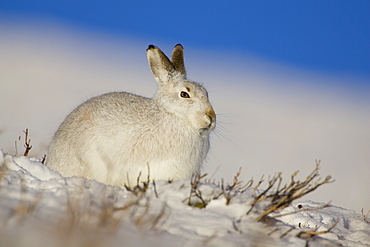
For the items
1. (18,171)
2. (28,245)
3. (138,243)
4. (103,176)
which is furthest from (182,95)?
(28,245)

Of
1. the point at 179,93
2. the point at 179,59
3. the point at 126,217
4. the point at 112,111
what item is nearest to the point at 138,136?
the point at 112,111

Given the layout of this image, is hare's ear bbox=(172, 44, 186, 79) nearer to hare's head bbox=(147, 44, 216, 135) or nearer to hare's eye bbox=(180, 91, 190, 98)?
hare's head bbox=(147, 44, 216, 135)

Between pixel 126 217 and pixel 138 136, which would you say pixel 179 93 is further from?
pixel 126 217

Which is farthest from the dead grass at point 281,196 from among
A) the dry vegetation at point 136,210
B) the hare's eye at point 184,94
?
the hare's eye at point 184,94

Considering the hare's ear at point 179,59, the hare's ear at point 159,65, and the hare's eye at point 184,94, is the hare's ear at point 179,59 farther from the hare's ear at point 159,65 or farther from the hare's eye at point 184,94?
the hare's eye at point 184,94

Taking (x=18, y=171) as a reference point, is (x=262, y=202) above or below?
above

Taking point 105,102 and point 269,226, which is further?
point 105,102

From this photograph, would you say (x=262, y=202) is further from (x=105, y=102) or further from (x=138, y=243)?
(x=105, y=102)

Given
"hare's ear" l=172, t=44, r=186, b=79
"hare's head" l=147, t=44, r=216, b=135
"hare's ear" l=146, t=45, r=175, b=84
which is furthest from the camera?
"hare's ear" l=172, t=44, r=186, b=79

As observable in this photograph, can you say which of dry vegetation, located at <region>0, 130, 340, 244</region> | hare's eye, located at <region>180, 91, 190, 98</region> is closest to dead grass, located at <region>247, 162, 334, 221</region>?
dry vegetation, located at <region>0, 130, 340, 244</region>
